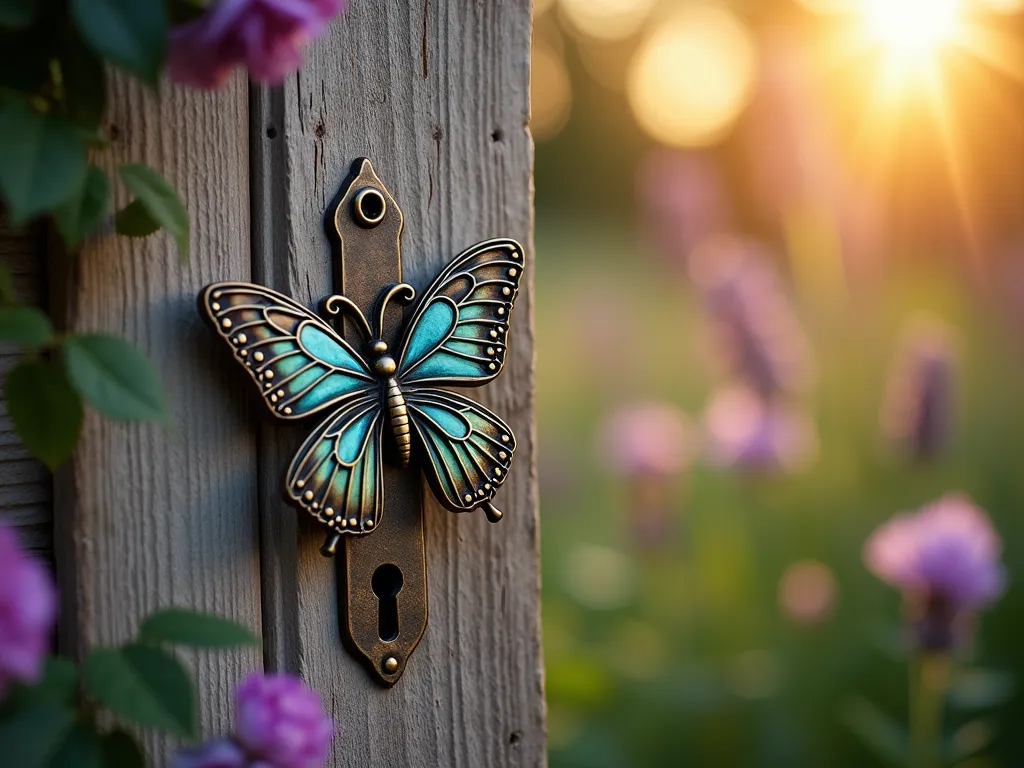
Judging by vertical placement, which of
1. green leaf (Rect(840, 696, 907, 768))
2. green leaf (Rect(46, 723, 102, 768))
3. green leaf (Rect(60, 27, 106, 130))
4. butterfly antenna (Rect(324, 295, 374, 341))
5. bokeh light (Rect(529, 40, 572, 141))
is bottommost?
green leaf (Rect(840, 696, 907, 768))

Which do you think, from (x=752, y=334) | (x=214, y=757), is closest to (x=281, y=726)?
(x=214, y=757)

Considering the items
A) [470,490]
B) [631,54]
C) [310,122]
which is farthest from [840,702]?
[631,54]

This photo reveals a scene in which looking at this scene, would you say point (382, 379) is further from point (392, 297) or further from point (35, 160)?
point (35, 160)

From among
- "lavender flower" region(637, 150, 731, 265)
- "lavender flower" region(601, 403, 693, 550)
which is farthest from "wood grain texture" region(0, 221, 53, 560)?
"lavender flower" region(637, 150, 731, 265)

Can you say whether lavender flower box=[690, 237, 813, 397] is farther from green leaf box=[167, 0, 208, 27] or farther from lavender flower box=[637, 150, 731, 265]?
green leaf box=[167, 0, 208, 27]

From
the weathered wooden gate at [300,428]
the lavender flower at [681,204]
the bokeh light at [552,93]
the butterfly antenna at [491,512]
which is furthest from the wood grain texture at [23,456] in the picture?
the bokeh light at [552,93]

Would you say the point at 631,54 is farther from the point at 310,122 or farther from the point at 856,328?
the point at 310,122

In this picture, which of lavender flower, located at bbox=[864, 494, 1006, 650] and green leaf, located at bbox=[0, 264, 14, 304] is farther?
lavender flower, located at bbox=[864, 494, 1006, 650]
